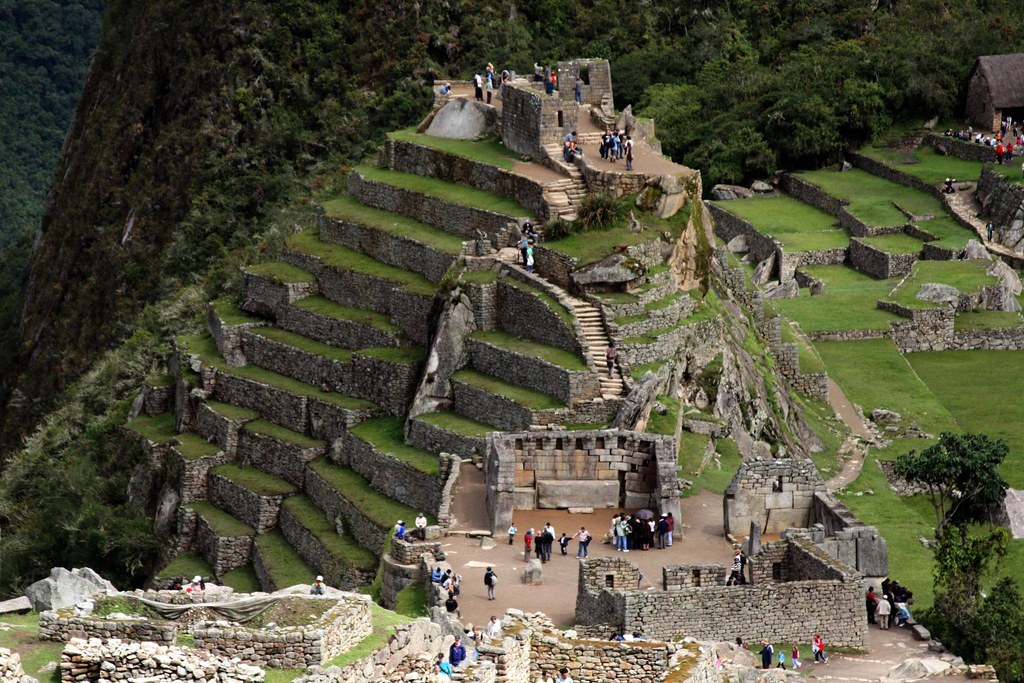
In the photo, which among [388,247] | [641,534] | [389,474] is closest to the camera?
[641,534]

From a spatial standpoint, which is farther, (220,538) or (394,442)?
(220,538)

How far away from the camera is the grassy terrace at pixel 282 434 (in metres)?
69.9

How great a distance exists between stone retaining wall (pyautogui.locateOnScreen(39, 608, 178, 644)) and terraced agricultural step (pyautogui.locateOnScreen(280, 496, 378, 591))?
26.3 meters

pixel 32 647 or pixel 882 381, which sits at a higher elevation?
pixel 882 381

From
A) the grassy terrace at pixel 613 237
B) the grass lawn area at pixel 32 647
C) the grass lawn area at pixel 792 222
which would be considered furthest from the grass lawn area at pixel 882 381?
the grass lawn area at pixel 32 647

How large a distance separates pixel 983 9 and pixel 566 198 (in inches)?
2454

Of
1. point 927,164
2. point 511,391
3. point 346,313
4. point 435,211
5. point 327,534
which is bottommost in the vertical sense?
point 327,534

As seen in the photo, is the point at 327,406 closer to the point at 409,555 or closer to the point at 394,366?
the point at 394,366

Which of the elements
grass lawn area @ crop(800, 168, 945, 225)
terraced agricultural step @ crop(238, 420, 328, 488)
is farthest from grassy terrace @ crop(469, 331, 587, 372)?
grass lawn area @ crop(800, 168, 945, 225)

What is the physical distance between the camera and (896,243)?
324 feet

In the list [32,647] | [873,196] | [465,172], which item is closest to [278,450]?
[465,172]

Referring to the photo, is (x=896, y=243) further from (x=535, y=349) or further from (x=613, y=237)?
(x=535, y=349)

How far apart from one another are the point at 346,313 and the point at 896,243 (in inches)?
1259

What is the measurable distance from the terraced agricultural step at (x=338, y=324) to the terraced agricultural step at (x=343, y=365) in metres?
0.26
